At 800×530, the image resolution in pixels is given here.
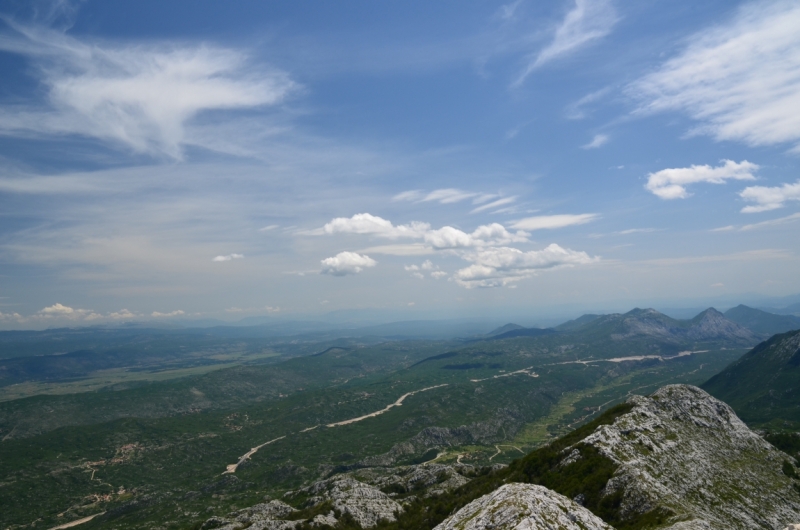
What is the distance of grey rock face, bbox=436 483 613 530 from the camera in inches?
2231

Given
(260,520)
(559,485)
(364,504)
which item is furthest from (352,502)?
(559,485)

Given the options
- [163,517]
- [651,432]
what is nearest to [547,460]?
[651,432]

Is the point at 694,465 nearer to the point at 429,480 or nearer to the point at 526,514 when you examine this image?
the point at 526,514

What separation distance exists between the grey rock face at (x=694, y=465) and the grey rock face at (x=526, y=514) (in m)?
17.6

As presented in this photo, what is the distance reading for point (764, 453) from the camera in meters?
113

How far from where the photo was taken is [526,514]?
57.0 m

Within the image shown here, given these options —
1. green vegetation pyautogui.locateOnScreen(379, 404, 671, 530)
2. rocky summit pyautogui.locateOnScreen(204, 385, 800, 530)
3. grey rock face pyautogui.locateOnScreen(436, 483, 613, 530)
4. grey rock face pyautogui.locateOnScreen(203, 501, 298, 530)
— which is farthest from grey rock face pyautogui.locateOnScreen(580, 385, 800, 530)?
grey rock face pyautogui.locateOnScreen(203, 501, 298, 530)

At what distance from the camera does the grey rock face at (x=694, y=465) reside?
80375 millimetres

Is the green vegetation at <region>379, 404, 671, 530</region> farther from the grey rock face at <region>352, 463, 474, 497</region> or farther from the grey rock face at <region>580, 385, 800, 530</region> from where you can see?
the grey rock face at <region>352, 463, 474, 497</region>

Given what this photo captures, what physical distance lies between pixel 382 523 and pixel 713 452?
92959 millimetres

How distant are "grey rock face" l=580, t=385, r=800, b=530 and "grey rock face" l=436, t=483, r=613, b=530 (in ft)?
57.7

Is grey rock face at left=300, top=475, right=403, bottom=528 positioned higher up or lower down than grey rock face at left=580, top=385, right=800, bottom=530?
lower down

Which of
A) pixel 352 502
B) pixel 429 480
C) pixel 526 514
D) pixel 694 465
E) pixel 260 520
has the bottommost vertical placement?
Result: pixel 429 480

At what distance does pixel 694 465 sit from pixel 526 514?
225ft
